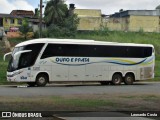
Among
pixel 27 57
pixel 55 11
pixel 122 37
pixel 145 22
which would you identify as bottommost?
pixel 27 57

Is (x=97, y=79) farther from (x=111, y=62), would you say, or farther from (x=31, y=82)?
(x=31, y=82)

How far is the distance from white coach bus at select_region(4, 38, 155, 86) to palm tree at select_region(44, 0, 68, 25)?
5195cm

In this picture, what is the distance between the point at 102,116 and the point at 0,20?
86692 millimetres

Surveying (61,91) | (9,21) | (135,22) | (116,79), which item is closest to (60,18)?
(9,21)

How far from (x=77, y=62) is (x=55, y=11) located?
2223 inches

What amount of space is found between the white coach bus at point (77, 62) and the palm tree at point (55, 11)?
51.9 metres

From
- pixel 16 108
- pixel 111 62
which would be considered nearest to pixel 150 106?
pixel 16 108

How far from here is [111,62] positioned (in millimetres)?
33375

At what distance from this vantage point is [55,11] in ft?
286

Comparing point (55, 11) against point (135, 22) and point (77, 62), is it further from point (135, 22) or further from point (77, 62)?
point (77, 62)

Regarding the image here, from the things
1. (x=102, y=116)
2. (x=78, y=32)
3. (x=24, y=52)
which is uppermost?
(x=78, y=32)

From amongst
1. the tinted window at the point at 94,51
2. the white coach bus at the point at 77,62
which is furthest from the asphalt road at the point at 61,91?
the tinted window at the point at 94,51

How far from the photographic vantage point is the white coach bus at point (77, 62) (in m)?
29.9

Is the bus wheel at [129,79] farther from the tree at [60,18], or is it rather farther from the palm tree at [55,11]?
the palm tree at [55,11]
